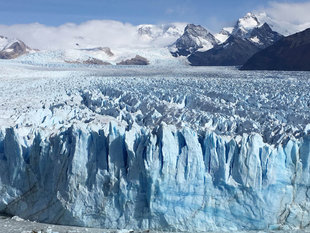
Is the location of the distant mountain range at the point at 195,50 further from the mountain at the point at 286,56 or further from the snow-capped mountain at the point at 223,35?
the mountain at the point at 286,56

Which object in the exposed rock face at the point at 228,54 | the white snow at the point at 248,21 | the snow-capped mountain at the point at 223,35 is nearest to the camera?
the exposed rock face at the point at 228,54

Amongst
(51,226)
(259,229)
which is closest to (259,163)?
(259,229)

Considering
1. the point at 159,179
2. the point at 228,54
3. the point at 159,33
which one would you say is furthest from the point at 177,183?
the point at 159,33

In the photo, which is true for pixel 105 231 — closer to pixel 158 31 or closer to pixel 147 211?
pixel 147 211

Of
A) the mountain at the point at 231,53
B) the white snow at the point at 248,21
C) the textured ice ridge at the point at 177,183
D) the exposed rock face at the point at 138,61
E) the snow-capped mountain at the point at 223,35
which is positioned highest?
the white snow at the point at 248,21

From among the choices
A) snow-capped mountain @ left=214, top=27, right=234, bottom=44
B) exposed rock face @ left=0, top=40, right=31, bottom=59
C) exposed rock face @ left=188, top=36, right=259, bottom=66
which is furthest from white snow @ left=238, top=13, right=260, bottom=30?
exposed rock face @ left=0, top=40, right=31, bottom=59

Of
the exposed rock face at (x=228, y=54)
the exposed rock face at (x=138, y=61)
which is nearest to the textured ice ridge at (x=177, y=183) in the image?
the exposed rock face at (x=138, y=61)

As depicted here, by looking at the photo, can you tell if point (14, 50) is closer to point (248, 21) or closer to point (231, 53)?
point (231, 53)

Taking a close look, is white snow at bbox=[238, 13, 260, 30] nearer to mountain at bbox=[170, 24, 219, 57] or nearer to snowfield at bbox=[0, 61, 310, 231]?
mountain at bbox=[170, 24, 219, 57]

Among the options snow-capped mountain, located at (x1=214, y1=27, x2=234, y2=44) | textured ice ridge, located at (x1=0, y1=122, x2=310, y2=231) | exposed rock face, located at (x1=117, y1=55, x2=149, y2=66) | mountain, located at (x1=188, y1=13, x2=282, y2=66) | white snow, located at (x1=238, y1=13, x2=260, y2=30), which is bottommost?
textured ice ridge, located at (x1=0, y1=122, x2=310, y2=231)
